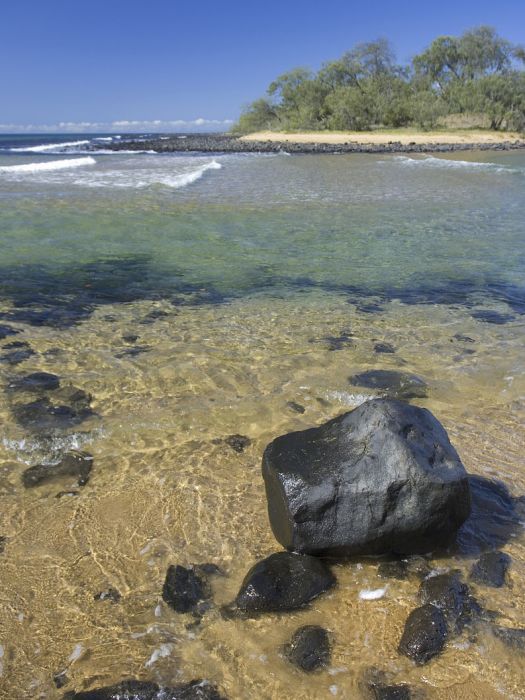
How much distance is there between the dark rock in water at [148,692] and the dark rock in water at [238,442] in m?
2.14

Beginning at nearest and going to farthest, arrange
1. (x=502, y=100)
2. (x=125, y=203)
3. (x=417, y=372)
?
1. (x=417, y=372)
2. (x=125, y=203)
3. (x=502, y=100)

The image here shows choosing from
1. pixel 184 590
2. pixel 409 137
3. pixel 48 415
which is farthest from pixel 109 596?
pixel 409 137

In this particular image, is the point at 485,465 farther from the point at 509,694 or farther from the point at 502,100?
the point at 502,100

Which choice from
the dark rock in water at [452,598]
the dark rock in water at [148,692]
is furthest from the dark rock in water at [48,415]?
the dark rock in water at [452,598]

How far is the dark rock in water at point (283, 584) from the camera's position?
305 centimetres

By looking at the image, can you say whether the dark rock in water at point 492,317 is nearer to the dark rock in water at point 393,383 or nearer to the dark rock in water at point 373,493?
the dark rock in water at point 393,383

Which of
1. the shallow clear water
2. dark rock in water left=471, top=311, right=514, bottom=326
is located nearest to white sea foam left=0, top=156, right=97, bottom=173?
the shallow clear water

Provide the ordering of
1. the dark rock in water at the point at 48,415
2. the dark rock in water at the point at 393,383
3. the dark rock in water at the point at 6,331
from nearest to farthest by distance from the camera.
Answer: the dark rock in water at the point at 48,415
the dark rock in water at the point at 393,383
the dark rock in water at the point at 6,331

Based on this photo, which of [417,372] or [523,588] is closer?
[523,588]

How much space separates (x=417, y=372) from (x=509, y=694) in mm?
3813

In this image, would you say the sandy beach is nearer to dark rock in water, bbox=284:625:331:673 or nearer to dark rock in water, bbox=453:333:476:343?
dark rock in water, bbox=453:333:476:343

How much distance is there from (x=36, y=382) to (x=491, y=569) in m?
4.41

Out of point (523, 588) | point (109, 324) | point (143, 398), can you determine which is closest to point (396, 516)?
point (523, 588)

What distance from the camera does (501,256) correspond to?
11414mm
